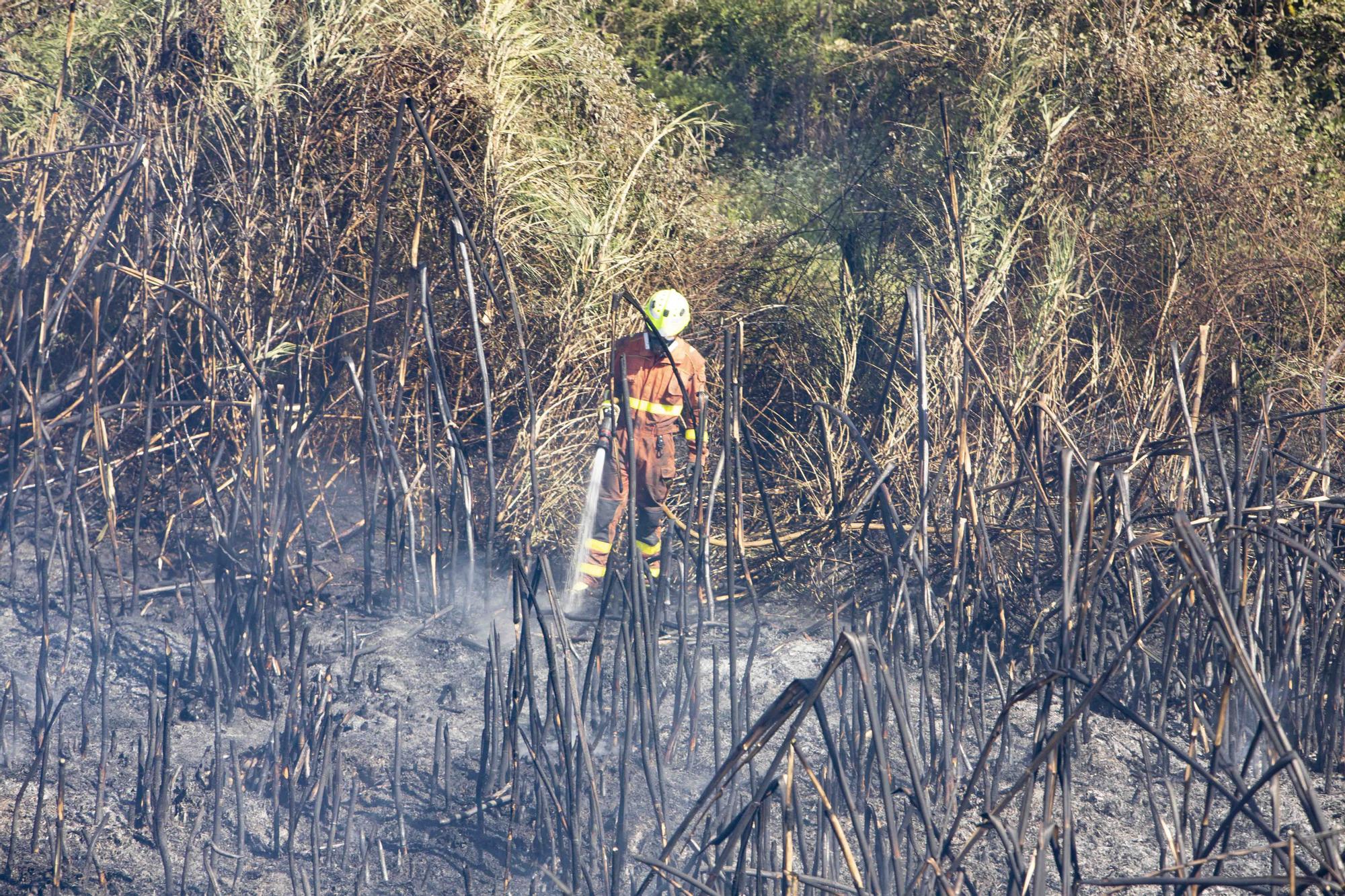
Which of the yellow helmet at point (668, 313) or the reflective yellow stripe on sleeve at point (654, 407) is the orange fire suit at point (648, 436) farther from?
the yellow helmet at point (668, 313)

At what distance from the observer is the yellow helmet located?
5.98 metres

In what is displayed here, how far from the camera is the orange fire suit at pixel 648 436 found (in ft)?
20.5

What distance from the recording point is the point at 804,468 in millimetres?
7418

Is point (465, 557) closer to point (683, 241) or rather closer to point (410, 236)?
point (410, 236)

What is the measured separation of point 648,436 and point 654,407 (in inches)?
7.3

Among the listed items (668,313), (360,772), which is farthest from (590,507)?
(360,772)

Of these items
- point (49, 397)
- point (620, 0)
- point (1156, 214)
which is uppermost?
point (620, 0)

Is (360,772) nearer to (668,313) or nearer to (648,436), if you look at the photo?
(648,436)

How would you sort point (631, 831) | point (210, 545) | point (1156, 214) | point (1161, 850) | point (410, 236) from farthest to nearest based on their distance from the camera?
point (1156, 214) < point (410, 236) < point (210, 545) < point (631, 831) < point (1161, 850)

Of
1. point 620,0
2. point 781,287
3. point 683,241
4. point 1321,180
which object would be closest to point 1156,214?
point 1321,180

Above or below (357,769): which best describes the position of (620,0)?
above

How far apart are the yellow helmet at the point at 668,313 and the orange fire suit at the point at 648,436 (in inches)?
5.5

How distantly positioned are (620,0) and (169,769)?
320 inches

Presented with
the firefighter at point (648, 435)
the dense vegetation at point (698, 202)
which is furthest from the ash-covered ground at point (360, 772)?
the dense vegetation at point (698, 202)
